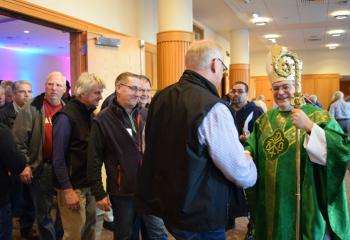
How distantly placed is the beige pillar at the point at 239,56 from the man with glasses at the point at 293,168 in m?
8.08

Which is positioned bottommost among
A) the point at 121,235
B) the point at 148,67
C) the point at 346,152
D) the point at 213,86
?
the point at 121,235

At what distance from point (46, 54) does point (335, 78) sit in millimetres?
11098

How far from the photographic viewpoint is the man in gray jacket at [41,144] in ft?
9.34

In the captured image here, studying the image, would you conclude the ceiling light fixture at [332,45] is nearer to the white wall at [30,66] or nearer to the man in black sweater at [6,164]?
the white wall at [30,66]

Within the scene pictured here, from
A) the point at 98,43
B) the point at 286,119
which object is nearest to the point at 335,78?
the point at 98,43

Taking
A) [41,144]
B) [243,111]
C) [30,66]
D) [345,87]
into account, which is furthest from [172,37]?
[345,87]

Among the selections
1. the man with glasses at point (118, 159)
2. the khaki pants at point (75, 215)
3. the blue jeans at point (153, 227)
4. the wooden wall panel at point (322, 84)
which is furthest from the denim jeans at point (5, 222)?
the wooden wall panel at point (322, 84)

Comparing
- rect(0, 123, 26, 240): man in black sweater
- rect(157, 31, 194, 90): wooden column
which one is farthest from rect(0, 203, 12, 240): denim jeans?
rect(157, 31, 194, 90): wooden column

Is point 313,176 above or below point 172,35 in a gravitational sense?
below

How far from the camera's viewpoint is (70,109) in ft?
8.18

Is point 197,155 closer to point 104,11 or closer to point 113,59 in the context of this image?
point 113,59

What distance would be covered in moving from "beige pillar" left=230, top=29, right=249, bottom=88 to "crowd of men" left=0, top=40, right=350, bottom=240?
25.3ft

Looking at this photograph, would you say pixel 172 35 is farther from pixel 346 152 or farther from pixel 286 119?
pixel 346 152

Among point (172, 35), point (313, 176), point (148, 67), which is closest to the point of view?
point (313, 176)
